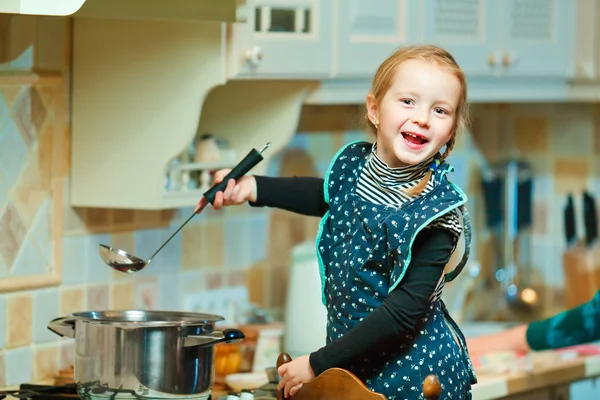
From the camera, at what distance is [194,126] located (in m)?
2.27

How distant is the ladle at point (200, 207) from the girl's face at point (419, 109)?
0.23 m

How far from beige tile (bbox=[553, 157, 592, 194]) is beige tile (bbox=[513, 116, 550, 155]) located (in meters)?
A: 0.07

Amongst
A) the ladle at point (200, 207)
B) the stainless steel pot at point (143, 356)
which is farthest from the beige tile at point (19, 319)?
the stainless steel pot at point (143, 356)

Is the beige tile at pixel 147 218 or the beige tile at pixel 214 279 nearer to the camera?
the beige tile at pixel 147 218

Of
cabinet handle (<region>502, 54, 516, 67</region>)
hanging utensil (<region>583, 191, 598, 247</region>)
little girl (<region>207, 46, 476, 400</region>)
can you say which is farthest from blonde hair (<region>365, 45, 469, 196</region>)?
hanging utensil (<region>583, 191, 598, 247</region>)

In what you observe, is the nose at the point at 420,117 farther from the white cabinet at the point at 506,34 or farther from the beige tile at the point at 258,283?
the beige tile at the point at 258,283

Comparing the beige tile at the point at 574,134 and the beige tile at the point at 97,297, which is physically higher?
the beige tile at the point at 574,134

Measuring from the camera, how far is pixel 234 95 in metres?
2.58

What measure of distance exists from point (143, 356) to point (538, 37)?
1.55 metres

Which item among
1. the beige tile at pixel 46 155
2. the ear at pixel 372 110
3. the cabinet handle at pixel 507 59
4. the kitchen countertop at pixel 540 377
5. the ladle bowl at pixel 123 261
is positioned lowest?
the kitchen countertop at pixel 540 377

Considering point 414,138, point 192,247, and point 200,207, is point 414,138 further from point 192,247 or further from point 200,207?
point 192,247

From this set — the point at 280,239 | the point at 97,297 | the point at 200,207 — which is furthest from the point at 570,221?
the point at 200,207

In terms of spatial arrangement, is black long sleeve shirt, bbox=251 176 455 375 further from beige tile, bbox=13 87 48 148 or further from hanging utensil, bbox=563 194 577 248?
hanging utensil, bbox=563 194 577 248

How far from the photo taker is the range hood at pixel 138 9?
6.26 feet
